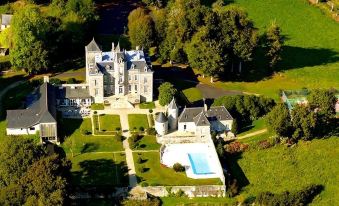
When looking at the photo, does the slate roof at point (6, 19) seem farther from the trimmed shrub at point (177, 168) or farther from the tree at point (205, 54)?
the trimmed shrub at point (177, 168)

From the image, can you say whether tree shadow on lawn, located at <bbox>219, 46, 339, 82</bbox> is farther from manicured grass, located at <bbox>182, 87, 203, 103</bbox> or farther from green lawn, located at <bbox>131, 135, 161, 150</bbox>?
green lawn, located at <bbox>131, 135, 161, 150</bbox>

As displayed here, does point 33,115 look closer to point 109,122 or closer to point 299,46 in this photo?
point 109,122

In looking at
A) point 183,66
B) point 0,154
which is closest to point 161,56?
point 183,66

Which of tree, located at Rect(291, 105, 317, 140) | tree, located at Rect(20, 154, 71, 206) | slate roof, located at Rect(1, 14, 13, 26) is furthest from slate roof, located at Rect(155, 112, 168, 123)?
slate roof, located at Rect(1, 14, 13, 26)

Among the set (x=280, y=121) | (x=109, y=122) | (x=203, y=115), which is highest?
(x=280, y=121)

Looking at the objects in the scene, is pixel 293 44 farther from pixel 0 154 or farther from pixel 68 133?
pixel 0 154

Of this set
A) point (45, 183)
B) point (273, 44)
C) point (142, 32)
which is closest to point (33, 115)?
point (45, 183)
